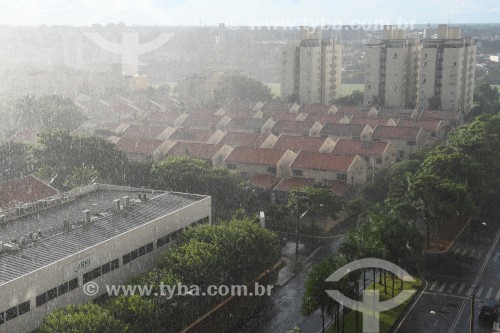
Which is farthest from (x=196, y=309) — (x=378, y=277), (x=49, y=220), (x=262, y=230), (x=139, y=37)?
(x=139, y=37)

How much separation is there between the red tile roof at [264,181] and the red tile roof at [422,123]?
20.4 meters

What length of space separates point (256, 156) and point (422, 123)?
21.6m

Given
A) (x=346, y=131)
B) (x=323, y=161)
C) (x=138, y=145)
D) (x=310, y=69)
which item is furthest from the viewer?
(x=310, y=69)

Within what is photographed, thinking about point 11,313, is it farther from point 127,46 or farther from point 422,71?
point 127,46

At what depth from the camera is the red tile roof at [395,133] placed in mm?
52537

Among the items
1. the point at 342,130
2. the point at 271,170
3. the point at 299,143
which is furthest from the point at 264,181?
the point at 342,130

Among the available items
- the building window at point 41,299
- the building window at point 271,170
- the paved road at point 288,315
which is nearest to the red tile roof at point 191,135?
the building window at point 271,170

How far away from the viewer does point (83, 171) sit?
116ft

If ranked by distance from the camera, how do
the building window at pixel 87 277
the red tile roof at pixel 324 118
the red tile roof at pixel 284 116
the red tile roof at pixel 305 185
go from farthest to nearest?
the red tile roof at pixel 284 116 < the red tile roof at pixel 324 118 < the red tile roof at pixel 305 185 < the building window at pixel 87 277

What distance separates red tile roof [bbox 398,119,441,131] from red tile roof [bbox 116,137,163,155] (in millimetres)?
23394

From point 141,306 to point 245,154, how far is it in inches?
983

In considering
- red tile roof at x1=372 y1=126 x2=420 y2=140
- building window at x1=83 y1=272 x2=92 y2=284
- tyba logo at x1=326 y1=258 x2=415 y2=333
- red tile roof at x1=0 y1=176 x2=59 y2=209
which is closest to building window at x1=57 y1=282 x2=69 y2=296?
building window at x1=83 y1=272 x2=92 y2=284

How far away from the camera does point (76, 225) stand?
23594mm

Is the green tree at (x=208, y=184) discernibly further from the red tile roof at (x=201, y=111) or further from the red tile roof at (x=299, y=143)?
the red tile roof at (x=201, y=111)
